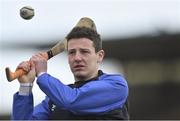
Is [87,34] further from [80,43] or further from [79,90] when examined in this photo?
[79,90]

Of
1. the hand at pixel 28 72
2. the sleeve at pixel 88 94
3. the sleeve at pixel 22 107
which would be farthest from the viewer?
the sleeve at pixel 22 107

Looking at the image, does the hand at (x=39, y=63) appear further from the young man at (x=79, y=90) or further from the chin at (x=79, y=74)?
the chin at (x=79, y=74)

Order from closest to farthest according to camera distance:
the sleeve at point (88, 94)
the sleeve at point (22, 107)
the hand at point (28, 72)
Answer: the sleeve at point (88, 94)
the hand at point (28, 72)
the sleeve at point (22, 107)

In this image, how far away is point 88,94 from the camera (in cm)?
452

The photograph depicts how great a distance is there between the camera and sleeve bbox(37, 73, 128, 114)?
442 centimetres

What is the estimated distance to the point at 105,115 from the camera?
460 cm

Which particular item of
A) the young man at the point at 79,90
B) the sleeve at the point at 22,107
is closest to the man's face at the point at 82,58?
the young man at the point at 79,90

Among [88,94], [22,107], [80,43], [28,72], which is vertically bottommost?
[22,107]

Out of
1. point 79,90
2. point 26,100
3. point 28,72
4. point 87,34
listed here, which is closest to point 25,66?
point 28,72

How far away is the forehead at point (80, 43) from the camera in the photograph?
465cm

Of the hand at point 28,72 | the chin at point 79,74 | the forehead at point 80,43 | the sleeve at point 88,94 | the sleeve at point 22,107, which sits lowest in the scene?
the sleeve at point 22,107

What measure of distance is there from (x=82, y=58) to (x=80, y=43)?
98 mm

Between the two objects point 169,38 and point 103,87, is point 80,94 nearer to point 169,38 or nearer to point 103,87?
point 103,87

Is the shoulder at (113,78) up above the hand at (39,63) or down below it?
below
